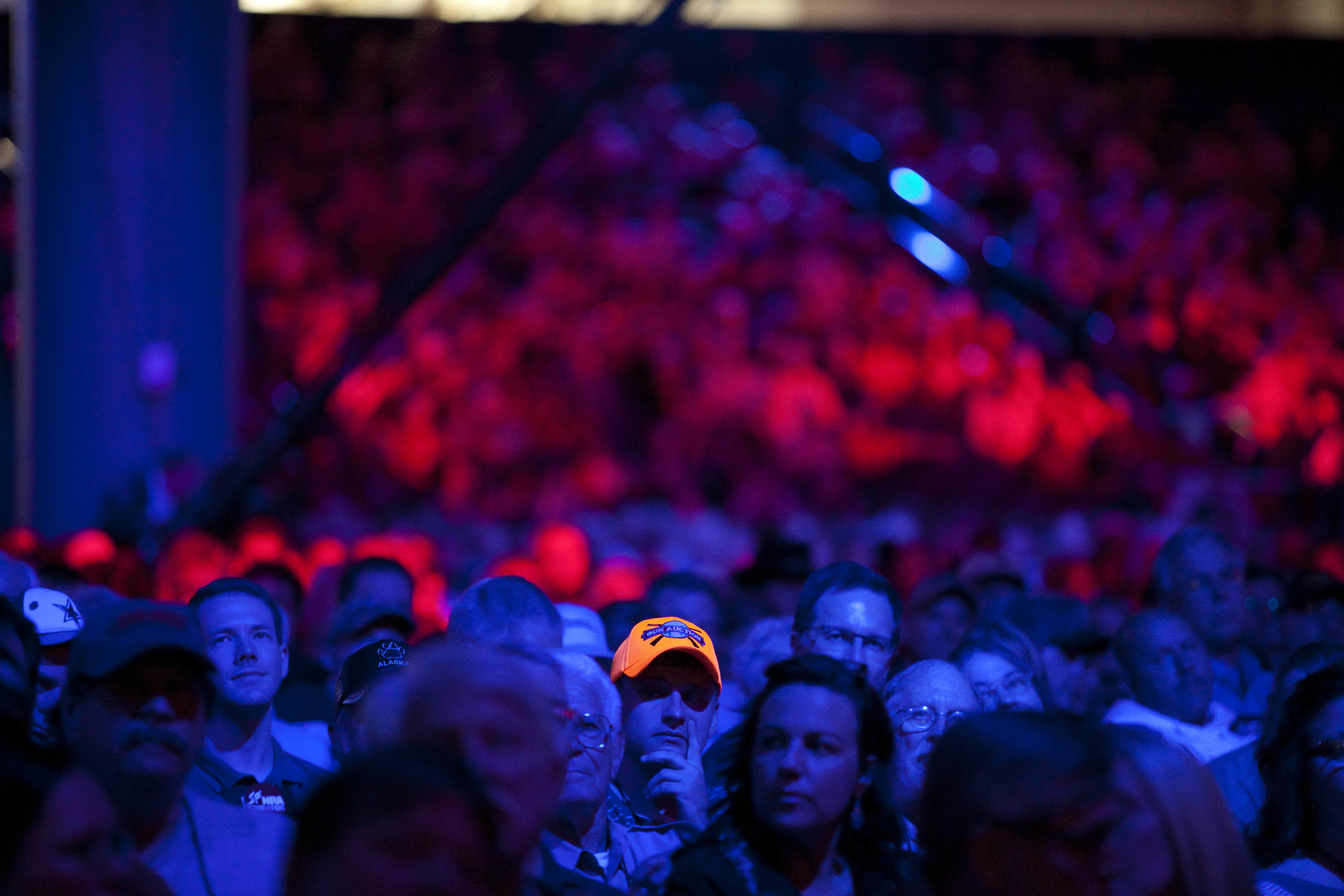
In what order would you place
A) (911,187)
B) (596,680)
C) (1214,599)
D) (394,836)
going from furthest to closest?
(911,187) < (1214,599) < (596,680) < (394,836)

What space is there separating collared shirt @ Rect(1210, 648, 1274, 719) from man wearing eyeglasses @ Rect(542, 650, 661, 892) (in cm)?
256

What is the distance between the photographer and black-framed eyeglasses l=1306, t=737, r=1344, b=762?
3.26 metres

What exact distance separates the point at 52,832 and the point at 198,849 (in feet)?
1.84

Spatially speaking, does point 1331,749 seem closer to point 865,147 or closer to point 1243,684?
point 1243,684

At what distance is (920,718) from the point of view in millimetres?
3680

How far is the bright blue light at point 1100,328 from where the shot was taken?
13180 millimetres

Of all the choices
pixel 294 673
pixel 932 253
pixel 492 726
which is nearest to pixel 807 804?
pixel 492 726

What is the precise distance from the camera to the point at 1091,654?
523 cm

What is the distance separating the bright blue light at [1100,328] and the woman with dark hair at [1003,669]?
29.7 feet

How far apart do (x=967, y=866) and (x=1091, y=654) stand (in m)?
2.92

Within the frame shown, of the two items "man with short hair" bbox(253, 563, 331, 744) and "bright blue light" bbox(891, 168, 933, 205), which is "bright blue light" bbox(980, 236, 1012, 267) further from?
"man with short hair" bbox(253, 563, 331, 744)

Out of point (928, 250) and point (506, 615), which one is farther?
point (928, 250)

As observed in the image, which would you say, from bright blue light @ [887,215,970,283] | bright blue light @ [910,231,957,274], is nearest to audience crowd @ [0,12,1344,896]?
bright blue light @ [887,215,970,283]

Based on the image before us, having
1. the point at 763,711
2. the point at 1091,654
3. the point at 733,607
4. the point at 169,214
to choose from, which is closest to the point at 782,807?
the point at 763,711
